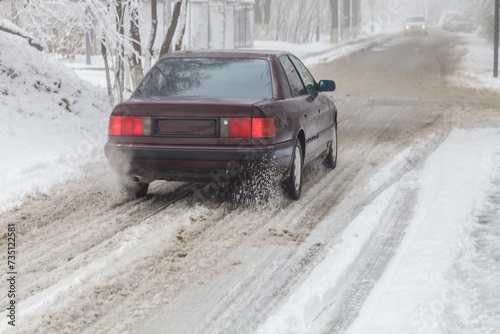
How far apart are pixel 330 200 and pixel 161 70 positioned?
84.9 inches

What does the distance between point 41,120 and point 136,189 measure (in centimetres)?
407

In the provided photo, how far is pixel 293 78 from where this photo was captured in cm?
841

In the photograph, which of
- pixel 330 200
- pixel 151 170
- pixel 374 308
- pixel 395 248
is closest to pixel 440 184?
pixel 330 200

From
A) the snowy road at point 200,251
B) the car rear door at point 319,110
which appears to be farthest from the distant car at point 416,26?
the car rear door at point 319,110

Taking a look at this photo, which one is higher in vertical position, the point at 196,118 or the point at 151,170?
the point at 196,118

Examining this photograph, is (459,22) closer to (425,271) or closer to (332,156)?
(332,156)

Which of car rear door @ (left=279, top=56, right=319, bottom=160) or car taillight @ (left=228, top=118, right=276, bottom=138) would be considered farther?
car rear door @ (left=279, top=56, right=319, bottom=160)

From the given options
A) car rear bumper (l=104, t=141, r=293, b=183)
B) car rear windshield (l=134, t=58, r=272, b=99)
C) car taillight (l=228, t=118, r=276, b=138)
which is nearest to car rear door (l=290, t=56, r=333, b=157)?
car rear windshield (l=134, t=58, r=272, b=99)

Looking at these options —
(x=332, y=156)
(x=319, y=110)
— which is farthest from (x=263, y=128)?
(x=332, y=156)

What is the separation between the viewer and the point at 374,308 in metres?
4.70

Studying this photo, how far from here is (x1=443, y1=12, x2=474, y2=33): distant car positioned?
6906 cm

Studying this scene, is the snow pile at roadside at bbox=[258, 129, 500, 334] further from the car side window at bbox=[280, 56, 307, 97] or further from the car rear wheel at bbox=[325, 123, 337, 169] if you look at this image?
the car side window at bbox=[280, 56, 307, 97]

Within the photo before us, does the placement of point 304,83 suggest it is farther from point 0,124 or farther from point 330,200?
point 0,124

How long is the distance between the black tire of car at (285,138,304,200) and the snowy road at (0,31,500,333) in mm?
127
